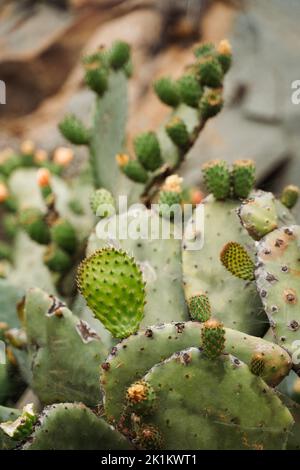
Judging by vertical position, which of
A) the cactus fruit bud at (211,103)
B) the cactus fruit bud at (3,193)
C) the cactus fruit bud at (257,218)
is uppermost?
the cactus fruit bud at (211,103)

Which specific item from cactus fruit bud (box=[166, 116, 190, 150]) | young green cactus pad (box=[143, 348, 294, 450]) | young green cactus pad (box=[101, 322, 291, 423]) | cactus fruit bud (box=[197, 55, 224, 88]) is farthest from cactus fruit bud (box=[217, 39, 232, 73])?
young green cactus pad (box=[143, 348, 294, 450])

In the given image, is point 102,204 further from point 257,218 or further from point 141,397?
point 141,397

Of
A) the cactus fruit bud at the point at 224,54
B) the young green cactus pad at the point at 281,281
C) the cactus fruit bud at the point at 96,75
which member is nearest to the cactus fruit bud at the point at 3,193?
the cactus fruit bud at the point at 96,75

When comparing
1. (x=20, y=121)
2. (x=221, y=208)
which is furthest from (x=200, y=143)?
(x=221, y=208)

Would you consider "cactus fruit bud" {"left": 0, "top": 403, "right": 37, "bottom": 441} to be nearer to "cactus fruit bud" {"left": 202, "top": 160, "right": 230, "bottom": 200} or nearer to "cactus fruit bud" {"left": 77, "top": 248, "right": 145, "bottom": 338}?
"cactus fruit bud" {"left": 77, "top": 248, "right": 145, "bottom": 338}

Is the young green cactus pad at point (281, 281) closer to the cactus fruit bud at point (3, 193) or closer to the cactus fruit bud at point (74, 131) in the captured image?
the cactus fruit bud at point (74, 131)

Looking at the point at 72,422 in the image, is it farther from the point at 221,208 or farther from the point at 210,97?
the point at 210,97
